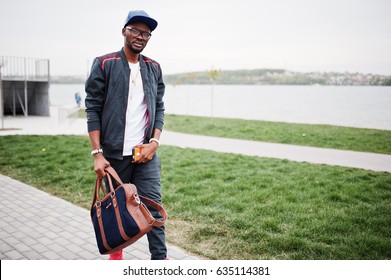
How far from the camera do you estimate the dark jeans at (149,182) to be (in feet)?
9.96

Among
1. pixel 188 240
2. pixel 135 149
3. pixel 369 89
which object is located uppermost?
pixel 369 89

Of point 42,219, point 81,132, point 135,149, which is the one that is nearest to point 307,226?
point 135,149

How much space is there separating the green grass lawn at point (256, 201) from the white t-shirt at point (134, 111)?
1.45 meters

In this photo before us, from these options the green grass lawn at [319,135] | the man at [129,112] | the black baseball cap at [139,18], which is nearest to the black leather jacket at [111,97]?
the man at [129,112]

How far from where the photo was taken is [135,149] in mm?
2957

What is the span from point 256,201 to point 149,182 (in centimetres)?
250

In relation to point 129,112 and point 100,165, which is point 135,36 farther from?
point 100,165

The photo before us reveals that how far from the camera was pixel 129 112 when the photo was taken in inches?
119

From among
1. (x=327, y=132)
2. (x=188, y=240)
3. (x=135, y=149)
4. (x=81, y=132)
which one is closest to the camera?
(x=135, y=149)

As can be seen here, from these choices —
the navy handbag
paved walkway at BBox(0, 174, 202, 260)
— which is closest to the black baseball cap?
the navy handbag

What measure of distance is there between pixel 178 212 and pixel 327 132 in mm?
9466

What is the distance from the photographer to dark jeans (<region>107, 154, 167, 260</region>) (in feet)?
9.96

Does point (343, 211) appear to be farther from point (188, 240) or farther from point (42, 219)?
point (42, 219)

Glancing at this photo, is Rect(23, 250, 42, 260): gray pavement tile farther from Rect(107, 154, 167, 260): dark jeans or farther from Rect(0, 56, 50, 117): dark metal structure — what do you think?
Rect(0, 56, 50, 117): dark metal structure
